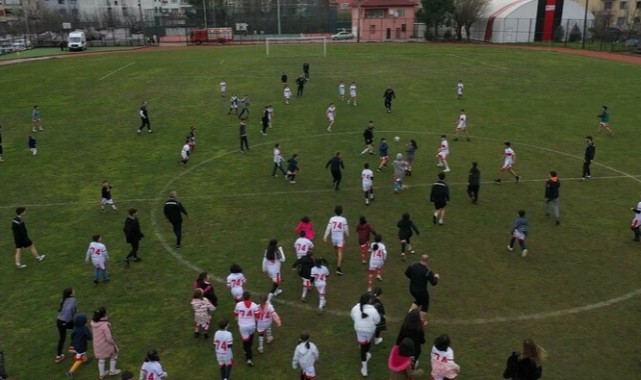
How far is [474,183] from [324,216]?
629cm

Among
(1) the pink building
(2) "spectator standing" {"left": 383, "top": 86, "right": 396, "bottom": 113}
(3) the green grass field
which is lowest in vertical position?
(3) the green grass field

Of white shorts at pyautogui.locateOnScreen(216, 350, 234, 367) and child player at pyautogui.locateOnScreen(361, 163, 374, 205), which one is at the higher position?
child player at pyautogui.locateOnScreen(361, 163, 374, 205)

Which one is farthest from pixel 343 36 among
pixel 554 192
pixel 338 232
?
pixel 338 232

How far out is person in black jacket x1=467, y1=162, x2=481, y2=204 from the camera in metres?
20.6

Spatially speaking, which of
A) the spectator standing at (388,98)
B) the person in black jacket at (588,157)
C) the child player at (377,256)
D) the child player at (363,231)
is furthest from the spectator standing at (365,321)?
the spectator standing at (388,98)

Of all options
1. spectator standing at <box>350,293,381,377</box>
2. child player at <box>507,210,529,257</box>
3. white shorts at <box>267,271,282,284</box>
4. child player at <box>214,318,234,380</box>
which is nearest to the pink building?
child player at <box>507,210,529,257</box>

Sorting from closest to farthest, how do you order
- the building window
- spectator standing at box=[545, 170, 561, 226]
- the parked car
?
spectator standing at box=[545, 170, 561, 226] < the building window < the parked car

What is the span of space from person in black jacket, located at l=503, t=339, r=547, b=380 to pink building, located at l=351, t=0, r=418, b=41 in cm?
8860

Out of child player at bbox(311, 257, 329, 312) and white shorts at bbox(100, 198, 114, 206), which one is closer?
child player at bbox(311, 257, 329, 312)

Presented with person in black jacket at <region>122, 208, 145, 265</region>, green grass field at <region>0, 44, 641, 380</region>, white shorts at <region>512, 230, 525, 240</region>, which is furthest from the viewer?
white shorts at <region>512, 230, 525, 240</region>

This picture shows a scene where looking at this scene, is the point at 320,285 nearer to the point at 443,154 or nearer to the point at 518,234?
the point at 518,234

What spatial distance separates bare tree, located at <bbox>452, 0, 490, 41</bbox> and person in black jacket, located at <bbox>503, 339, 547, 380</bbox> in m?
84.6

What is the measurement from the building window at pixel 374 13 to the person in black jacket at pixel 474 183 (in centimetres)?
7755

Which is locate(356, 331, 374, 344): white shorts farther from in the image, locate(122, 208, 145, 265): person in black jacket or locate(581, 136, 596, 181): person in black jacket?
locate(581, 136, 596, 181): person in black jacket
